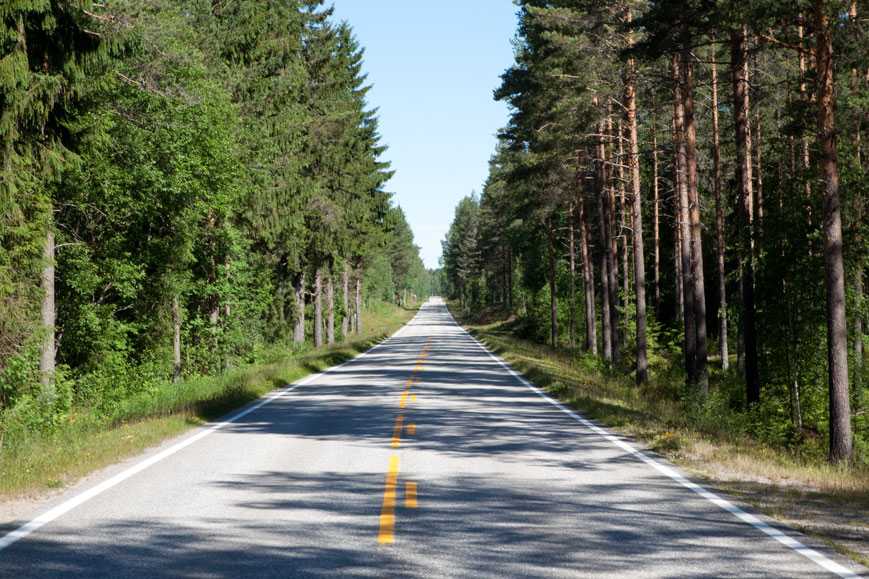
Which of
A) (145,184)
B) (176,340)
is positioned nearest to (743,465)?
(145,184)

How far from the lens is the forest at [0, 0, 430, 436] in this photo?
13930 millimetres

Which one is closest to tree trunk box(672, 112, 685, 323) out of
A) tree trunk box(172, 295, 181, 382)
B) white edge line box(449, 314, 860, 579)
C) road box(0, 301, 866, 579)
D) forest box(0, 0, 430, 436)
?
white edge line box(449, 314, 860, 579)

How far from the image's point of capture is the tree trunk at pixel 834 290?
42.9 feet

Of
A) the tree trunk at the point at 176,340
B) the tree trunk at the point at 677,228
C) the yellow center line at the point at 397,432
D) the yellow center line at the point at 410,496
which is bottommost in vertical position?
the yellow center line at the point at 397,432

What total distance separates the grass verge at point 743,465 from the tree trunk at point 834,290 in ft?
2.30

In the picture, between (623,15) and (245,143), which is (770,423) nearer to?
(623,15)

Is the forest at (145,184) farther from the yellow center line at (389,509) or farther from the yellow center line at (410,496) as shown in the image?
the yellow center line at (410,496)

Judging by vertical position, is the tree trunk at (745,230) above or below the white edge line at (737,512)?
above

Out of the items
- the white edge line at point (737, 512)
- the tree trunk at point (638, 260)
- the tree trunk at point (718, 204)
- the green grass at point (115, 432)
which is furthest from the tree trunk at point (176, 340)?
the tree trunk at point (718, 204)

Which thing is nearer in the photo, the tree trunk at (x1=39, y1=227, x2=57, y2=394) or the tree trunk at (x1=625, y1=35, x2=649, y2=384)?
the tree trunk at (x1=39, y1=227, x2=57, y2=394)

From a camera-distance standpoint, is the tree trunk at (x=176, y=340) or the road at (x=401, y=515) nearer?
the road at (x=401, y=515)

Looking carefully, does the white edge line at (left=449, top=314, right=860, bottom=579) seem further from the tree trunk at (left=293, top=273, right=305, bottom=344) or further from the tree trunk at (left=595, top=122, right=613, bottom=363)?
the tree trunk at (left=293, top=273, right=305, bottom=344)

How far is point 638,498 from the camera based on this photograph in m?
8.10

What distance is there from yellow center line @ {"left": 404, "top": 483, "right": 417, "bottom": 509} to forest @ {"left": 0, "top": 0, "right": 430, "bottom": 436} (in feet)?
30.4
